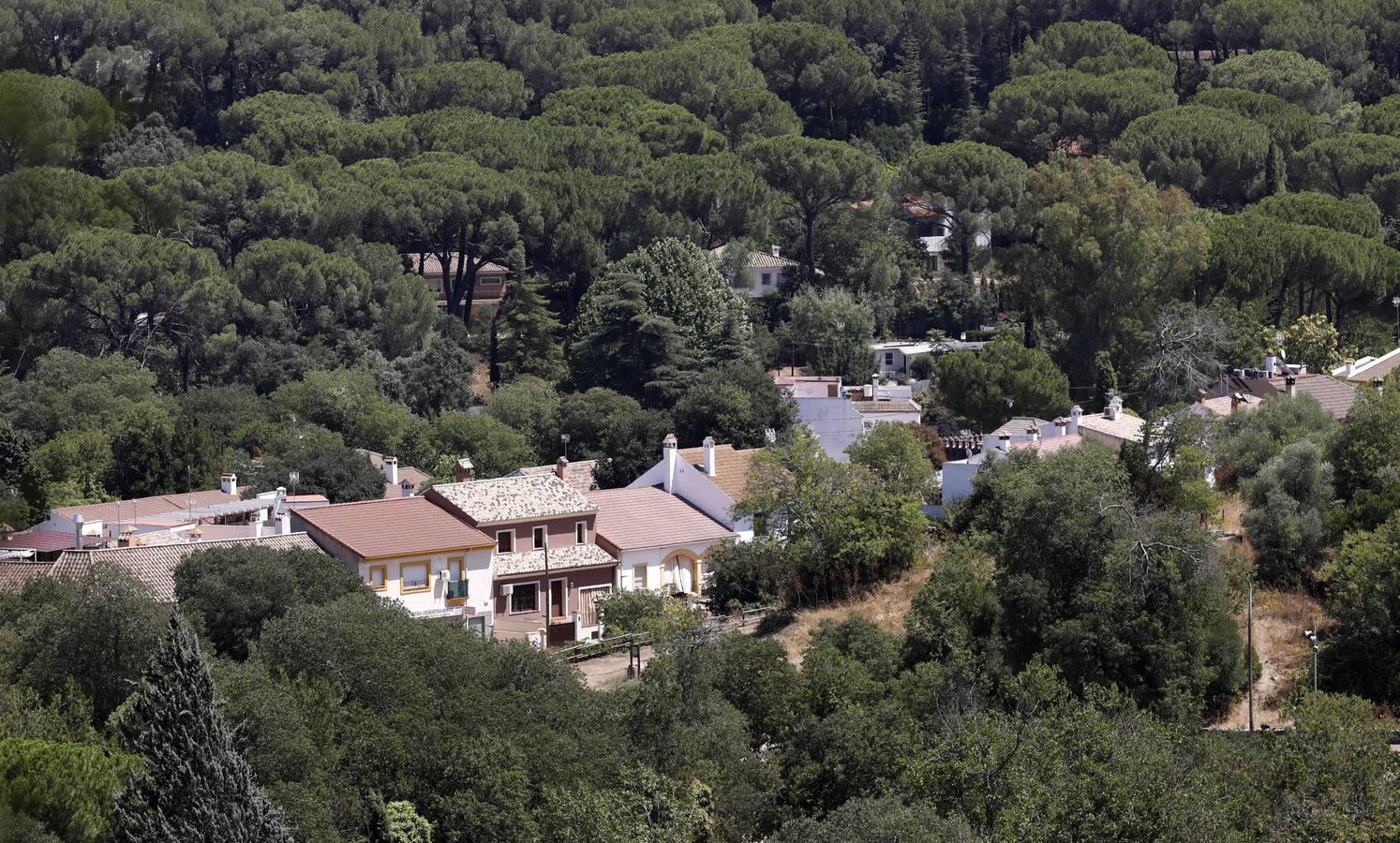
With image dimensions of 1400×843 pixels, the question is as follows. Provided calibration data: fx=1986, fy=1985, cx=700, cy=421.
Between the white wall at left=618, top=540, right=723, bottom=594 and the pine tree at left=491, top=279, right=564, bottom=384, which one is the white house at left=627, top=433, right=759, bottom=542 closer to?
the white wall at left=618, top=540, right=723, bottom=594

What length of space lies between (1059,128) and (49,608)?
40316 mm

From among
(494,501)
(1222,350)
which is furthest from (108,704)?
(1222,350)

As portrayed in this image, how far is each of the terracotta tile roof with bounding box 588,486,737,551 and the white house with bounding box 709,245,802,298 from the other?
17.9 meters

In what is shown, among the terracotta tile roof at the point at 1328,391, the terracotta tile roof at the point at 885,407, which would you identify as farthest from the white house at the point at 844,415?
→ the terracotta tile roof at the point at 1328,391

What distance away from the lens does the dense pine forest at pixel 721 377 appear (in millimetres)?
17203

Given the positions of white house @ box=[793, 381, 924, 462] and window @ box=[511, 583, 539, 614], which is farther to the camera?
white house @ box=[793, 381, 924, 462]

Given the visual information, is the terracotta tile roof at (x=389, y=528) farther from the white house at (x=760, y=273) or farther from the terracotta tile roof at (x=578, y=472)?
the white house at (x=760, y=273)

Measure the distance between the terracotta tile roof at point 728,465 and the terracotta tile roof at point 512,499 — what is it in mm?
2460

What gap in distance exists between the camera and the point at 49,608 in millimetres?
20906

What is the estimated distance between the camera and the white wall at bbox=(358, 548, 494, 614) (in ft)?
89.5

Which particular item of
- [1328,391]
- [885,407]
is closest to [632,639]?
[1328,391]

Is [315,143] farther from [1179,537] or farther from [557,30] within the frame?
[1179,537]

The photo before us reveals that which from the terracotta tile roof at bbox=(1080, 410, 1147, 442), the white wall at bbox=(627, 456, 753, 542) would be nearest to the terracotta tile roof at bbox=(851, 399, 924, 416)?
the terracotta tile roof at bbox=(1080, 410, 1147, 442)

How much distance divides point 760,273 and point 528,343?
6.82 m
